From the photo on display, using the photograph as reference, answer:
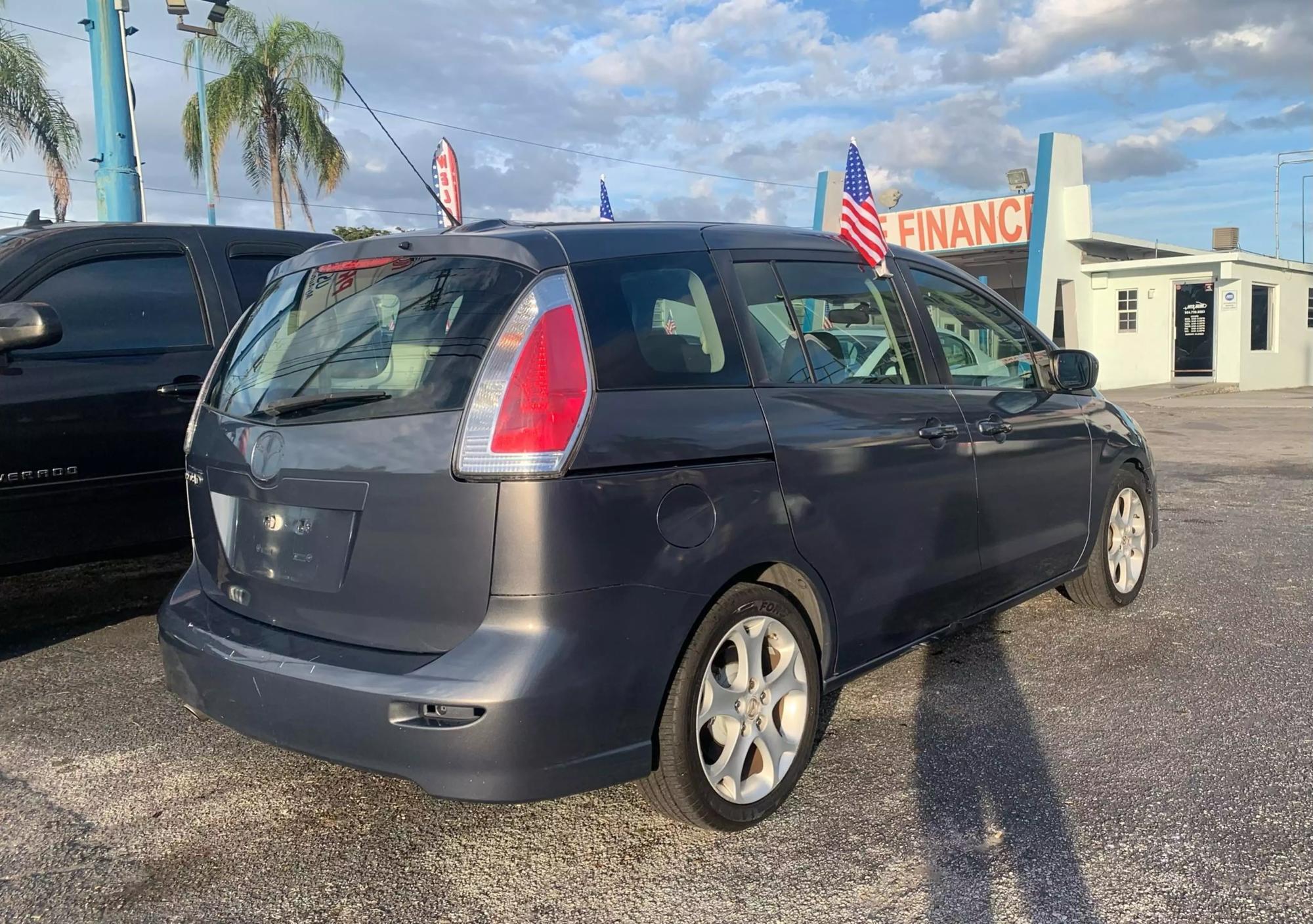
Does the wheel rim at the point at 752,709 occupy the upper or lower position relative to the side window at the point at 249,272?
lower

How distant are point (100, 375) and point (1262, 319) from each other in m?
26.0

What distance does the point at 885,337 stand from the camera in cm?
403

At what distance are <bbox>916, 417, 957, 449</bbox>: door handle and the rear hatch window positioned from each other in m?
1.61

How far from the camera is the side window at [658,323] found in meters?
2.90

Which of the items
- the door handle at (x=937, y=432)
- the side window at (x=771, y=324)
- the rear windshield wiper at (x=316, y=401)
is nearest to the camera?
the rear windshield wiper at (x=316, y=401)

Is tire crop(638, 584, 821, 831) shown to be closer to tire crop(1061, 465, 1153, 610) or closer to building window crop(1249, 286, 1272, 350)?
tire crop(1061, 465, 1153, 610)

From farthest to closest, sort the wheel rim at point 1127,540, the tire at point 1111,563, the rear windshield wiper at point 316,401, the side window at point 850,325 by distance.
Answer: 1. the wheel rim at point 1127,540
2. the tire at point 1111,563
3. the side window at point 850,325
4. the rear windshield wiper at point 316,401

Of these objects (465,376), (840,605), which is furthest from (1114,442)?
(465,376)

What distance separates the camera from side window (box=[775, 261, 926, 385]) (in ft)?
11.9

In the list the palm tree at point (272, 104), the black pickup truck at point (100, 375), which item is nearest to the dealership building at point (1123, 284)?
the palm tree at point (272, 104)

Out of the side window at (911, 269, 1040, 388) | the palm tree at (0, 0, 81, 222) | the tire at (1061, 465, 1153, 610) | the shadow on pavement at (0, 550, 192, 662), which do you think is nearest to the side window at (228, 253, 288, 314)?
the shadow on pavement at (0, 550, 192, 662)

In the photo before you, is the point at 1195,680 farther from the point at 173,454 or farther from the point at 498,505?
the point at 173,454

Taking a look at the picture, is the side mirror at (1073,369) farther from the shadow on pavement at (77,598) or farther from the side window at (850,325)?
the shadow on pavement at (77,598)

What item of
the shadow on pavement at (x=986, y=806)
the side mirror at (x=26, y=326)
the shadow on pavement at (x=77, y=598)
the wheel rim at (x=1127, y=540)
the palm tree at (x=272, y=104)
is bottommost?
the shadow on pavement at (x=986, y=806)
